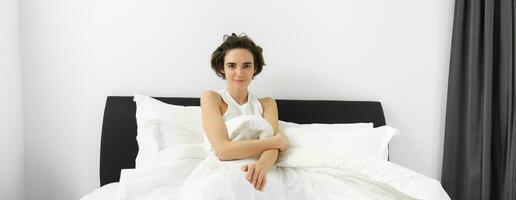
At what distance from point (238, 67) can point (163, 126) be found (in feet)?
1.47

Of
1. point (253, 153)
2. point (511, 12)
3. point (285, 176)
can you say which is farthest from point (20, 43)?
point (511, 12)

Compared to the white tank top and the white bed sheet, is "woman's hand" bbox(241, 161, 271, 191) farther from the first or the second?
the white bed sheet

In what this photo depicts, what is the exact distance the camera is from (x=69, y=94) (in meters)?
2.36

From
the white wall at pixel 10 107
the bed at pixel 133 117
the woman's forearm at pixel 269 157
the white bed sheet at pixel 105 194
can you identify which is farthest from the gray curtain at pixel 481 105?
the white wall at pixel 10 107

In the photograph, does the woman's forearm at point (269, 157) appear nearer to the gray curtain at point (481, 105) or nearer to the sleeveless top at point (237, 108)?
the sleeveless top at point (237, 108)

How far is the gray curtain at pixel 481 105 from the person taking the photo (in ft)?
7.15

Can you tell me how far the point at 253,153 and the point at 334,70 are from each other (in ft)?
2.68

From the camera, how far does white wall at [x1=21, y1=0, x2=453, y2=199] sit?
2322 millimetres

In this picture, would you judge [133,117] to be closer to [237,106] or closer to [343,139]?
[237,106]

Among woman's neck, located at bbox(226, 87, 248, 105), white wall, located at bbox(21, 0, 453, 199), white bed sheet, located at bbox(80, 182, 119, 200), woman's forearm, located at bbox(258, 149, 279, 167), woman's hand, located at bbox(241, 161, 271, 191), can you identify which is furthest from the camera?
white wall, located at bbox(21, 0, 453, 199)

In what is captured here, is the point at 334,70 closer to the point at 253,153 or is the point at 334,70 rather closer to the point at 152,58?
the point at 253,153

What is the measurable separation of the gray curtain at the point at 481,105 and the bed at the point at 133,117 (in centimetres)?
45

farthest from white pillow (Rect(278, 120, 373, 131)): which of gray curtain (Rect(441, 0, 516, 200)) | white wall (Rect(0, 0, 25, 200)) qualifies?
white wall (Rect(0, 0, 25, 200))

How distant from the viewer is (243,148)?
1771mm
